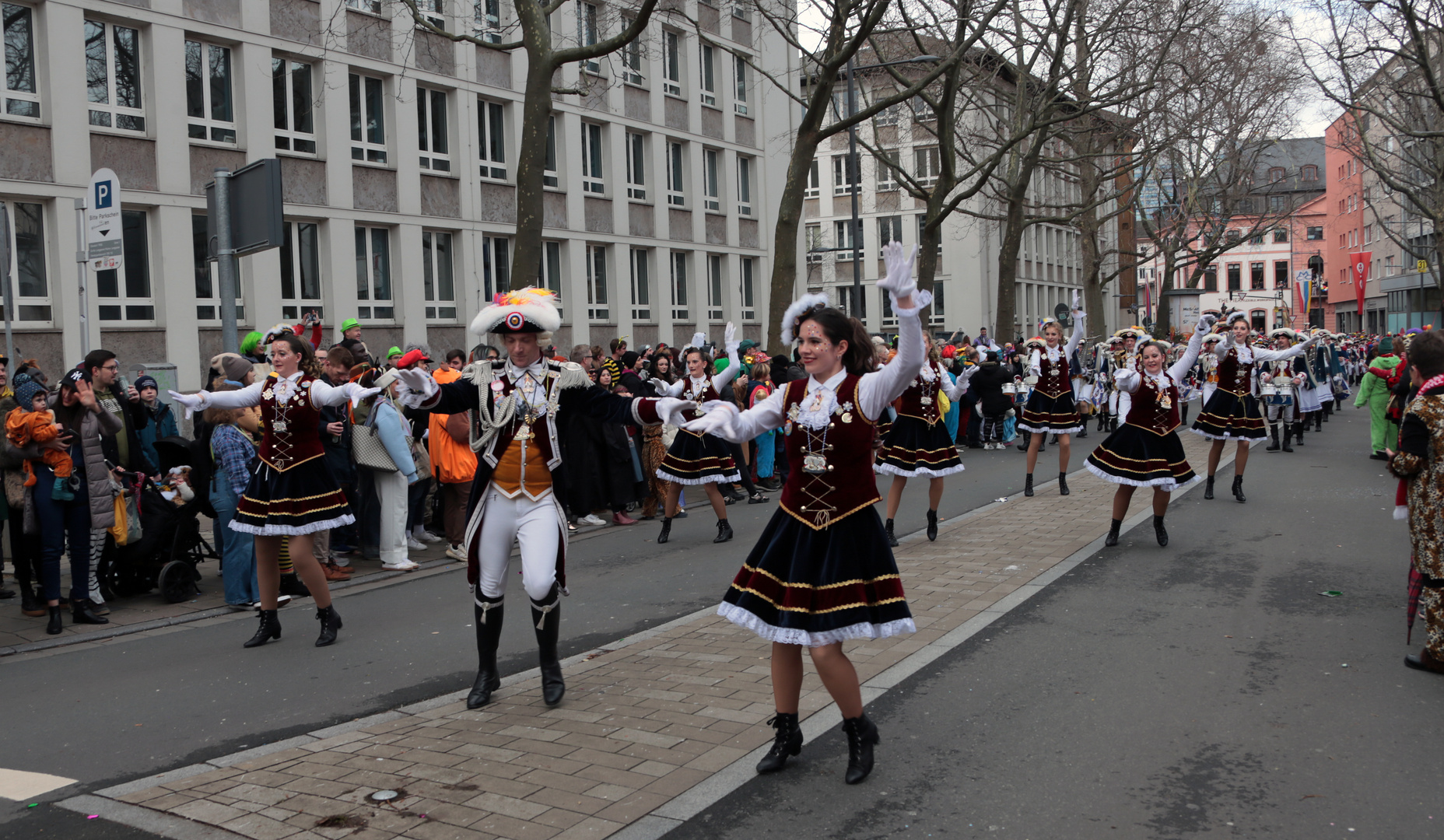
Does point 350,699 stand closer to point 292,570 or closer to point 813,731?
point 813,731

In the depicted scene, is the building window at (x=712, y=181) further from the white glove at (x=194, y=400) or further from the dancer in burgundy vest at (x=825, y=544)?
the dancer in burgundy vest at (x=825, y=544)

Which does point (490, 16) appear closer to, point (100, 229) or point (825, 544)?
point (100, 229)

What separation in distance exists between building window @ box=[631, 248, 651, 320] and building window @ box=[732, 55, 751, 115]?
622cm

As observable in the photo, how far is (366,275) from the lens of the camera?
79.4 ft

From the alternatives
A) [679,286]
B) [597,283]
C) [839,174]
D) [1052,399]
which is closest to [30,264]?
[597,283]

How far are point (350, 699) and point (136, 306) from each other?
16.7m

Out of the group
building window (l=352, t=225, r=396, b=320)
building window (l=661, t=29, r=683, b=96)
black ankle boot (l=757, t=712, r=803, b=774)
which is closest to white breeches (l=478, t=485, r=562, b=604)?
black ankle boot (l=757, t=712, r=803, b=774)

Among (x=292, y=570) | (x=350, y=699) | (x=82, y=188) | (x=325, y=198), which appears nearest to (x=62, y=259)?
(x=82, y=188)

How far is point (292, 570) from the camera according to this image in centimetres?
941

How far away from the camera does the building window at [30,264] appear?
18844 millimetres

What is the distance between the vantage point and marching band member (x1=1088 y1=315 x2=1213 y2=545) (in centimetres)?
1041

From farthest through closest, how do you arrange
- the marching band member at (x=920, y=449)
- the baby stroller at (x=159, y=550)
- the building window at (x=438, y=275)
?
the building window at (x=438, y=275) → the marching band member at (x=920, y=449) → the baby stroller at (x=159, y=550)

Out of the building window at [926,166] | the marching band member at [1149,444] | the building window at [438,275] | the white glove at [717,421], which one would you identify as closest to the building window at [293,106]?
the building window at [438,275]

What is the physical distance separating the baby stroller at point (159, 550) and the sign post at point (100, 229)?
4.46ft
